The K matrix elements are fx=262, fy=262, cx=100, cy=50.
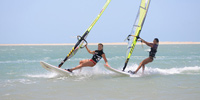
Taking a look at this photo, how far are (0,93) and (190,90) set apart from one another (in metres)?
4.00

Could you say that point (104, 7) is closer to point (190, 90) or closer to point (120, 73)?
point (120, 73)

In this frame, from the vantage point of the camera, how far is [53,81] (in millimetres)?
6914

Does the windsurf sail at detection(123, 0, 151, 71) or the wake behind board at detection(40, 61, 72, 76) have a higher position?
the windsurf sail at detection(123, 0, 151, 71)

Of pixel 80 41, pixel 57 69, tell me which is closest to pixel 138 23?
pixel 80 41

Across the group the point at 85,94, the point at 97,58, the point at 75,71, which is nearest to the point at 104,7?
the point at 97,58

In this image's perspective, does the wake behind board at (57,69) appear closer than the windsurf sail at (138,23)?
Yes

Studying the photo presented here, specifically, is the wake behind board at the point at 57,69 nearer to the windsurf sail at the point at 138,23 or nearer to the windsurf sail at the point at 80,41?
the windsurf sail at the point at 80,41

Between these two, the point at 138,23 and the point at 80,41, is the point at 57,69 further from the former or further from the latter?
the point at 138,23

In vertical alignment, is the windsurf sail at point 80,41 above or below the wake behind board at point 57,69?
above

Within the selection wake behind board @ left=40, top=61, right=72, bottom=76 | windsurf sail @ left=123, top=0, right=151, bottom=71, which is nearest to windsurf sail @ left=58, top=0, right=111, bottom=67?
wake behind board @ left=40, top=61, right=72, bottom=76

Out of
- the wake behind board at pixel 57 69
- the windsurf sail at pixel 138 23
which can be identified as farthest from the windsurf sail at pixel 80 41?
the windsurf sail at pixel 138 23

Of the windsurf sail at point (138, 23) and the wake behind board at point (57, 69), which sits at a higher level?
the windsurf sail at point (138, 23)

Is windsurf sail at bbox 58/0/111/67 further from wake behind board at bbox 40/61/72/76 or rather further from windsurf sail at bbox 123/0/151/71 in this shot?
windsurf sail at bbox 123/0/151/71

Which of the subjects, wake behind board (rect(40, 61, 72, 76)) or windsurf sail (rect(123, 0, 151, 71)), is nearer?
wake behind board (rect(40, 61, 72, 76))
